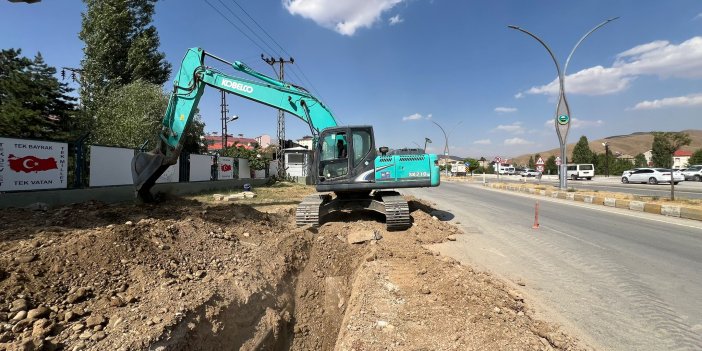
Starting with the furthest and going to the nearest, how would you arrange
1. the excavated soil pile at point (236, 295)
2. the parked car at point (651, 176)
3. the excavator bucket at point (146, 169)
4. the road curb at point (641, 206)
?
the parked car at point (651, 176) → the road curb at point (641, 206) → the excavator bucket at point (146, 169) → the excavated soil pile at point (236, 295)

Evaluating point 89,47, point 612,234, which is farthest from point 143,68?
point 612,234

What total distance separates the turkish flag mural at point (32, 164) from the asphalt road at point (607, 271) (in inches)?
425

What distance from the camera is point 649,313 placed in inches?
165

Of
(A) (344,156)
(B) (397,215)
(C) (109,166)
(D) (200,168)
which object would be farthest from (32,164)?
(B) (397,215)

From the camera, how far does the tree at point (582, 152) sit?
74.0 metres

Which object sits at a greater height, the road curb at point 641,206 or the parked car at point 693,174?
the parked car at point 693,174

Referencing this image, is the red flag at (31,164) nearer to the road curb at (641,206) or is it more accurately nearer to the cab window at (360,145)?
the cab window at (360,145)

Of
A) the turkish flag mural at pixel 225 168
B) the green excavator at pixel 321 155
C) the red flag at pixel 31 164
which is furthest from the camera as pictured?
the turkish flag mural at pixel 225 168

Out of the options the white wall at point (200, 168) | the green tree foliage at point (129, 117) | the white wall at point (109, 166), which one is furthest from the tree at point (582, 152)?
the white wall at point (109, 166)

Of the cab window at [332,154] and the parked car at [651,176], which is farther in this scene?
the parked car at [651,176]

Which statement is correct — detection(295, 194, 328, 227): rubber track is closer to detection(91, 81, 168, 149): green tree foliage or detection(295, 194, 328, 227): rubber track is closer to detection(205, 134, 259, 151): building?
detection(91, 81, 168, 149): green tree foliage

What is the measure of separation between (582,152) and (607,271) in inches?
3226

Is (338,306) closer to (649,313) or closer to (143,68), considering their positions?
(649,313)

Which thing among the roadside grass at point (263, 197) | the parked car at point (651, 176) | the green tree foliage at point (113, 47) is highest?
the green tree foliage at point (113, 47)
